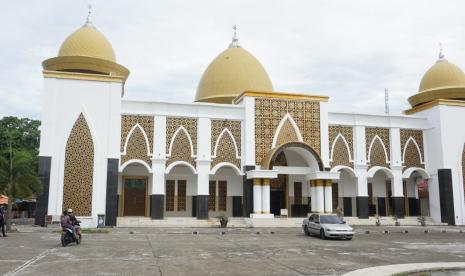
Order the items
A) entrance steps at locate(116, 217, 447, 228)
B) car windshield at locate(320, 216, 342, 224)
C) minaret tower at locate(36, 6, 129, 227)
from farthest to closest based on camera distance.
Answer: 1. entrance steps at locate(116, 217, 447, 228)
2. minaret tower at locate(36, 6, 129, 227)
3. car windshield at locate(320, 216, 342, 224)

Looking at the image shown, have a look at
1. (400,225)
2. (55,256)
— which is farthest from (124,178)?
(400,225)

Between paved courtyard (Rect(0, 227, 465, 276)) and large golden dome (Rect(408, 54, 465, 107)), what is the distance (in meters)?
16.0

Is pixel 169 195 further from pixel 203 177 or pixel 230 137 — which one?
pixel 230 137

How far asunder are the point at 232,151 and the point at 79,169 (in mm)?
8108

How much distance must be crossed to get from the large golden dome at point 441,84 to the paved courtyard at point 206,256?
15990mm

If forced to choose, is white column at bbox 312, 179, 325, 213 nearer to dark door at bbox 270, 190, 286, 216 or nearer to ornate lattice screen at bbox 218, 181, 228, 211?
dark door at bbox 270, 190, 286, 216

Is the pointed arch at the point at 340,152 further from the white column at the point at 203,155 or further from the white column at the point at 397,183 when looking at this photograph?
the white column at the point at 203,155

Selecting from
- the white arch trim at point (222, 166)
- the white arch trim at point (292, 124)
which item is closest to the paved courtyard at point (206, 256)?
the white arch trim at point (222, 166)

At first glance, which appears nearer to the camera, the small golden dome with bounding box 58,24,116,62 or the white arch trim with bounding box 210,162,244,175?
the white arch trim with bounding box 210,162,244,175

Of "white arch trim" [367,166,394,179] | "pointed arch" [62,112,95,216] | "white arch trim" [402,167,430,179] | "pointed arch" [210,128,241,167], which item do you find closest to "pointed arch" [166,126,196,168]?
"pointed arch" [210,128,241,167]

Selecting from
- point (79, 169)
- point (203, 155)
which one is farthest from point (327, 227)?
point (79, 169)

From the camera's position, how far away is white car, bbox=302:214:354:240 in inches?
646

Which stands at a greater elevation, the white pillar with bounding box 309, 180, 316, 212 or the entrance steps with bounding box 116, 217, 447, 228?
the white pillar with bounding box 309, 180, 316, 212

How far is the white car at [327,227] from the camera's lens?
16.4m
